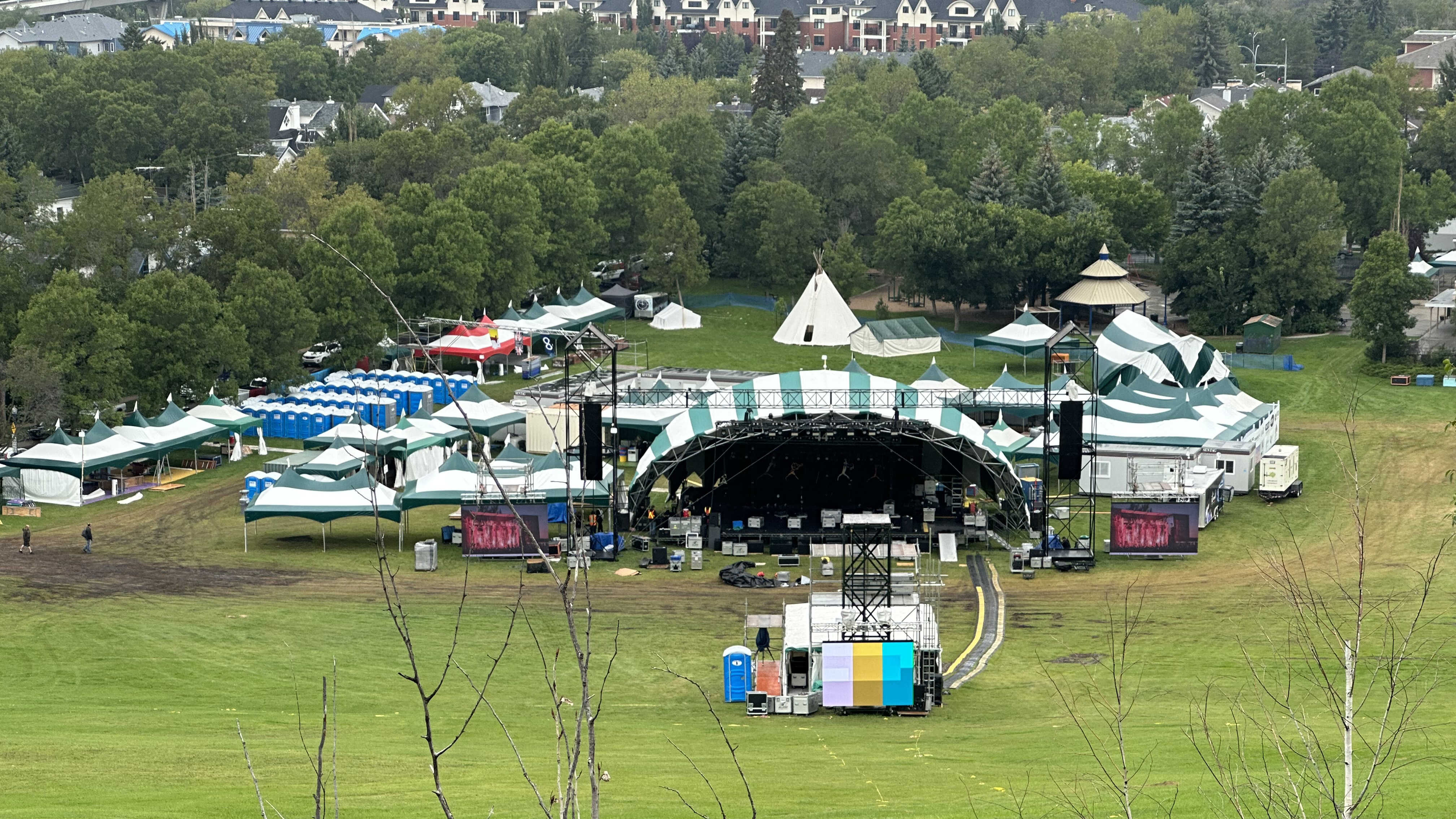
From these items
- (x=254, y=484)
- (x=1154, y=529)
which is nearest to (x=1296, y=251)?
(x=1154, y=529)

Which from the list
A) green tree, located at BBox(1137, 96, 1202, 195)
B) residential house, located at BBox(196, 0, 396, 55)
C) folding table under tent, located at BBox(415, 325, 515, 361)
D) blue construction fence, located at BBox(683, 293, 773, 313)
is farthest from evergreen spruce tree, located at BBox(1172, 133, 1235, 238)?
residential house, located at BBox(196, 0, 396, 55)

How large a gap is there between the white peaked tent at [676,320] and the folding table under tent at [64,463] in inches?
1205

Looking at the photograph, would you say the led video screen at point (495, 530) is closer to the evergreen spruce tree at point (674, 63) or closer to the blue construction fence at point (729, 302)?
the blue construction fence at point (729, 302)

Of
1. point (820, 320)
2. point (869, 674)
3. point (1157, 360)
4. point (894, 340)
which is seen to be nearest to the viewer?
point (869, 674)

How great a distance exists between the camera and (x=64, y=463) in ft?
167

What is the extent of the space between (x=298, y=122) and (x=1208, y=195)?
247 ft

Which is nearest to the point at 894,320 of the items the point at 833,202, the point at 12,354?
the point at 833,202

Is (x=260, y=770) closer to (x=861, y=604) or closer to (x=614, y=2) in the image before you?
(x=861, y=604)

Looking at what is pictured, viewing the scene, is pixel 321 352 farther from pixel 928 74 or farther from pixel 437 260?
pixel 928 74

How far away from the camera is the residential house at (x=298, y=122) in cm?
12225

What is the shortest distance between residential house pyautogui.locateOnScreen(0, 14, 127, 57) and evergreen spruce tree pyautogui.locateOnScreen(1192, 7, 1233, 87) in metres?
91.6

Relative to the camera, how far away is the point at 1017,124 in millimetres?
97250

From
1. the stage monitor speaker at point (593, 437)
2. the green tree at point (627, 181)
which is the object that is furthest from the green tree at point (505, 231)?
the stage monitor speaker at point (593, 437)

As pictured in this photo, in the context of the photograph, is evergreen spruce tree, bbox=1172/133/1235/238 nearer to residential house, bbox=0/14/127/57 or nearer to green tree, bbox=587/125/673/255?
green tree, bbox=587/125/673/255
